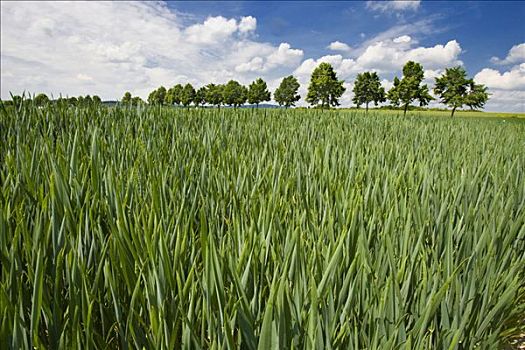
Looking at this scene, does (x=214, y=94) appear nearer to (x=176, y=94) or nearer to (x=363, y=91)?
(x=176, y=94)

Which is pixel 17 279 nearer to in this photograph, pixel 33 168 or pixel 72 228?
pixel 72 228

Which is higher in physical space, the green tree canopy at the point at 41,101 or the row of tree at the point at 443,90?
the row of tree at the point at 443,90

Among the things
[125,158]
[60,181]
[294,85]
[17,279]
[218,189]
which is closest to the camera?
[17,279]

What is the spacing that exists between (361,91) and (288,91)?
12.4 metres

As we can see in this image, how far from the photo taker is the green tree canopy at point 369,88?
4684 centimetres

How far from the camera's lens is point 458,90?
37000 mm

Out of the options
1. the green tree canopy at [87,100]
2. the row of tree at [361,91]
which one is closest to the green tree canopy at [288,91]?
the row of tree at [361,91]

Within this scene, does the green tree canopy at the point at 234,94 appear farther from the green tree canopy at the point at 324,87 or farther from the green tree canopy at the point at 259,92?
the green tree canopy at the point at 324,87

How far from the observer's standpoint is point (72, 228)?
801mm

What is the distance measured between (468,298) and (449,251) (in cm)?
11

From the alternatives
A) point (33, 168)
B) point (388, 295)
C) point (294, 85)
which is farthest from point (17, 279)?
point (294, 85)

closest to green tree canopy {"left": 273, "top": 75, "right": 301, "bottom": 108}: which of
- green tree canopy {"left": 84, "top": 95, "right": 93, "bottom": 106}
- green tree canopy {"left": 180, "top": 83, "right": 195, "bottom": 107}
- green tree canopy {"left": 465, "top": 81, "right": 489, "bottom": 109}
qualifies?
green tree canopy {"left": 180, "top": 83, "right": 195, "bottom": 107}

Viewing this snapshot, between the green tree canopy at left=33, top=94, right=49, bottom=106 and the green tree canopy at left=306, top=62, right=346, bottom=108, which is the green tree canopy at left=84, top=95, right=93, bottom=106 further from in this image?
the green tree canopy at left=306, top=62, right=346, bottom=108

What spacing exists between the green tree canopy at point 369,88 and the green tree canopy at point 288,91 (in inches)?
418
